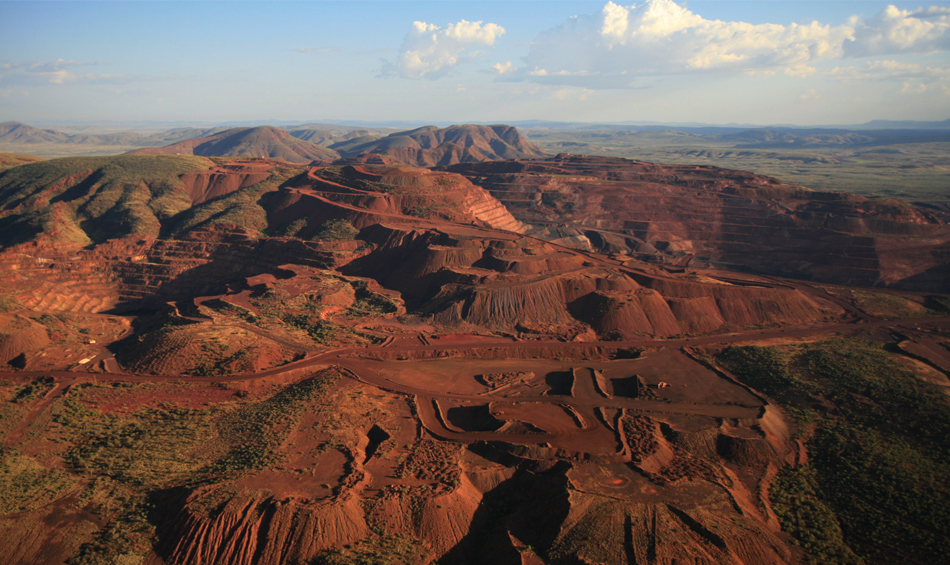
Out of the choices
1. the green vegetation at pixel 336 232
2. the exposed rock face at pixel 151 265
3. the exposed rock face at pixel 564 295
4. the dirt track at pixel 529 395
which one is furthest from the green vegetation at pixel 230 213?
the dirt track at pixel 529 395

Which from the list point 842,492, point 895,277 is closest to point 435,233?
point 842,492

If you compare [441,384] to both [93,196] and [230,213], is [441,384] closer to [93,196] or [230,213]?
[230,213]

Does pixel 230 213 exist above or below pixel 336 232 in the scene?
above

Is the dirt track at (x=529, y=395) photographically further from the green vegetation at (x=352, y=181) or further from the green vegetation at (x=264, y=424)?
the green vegetation at (x=352, y=181)

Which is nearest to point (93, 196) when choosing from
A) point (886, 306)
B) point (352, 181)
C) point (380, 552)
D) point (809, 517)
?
point (352, 181)

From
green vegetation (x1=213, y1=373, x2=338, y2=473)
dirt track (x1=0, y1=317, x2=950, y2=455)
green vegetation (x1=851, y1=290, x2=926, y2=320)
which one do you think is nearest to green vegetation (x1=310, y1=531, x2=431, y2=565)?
green vegetation (x1=213, y1=373, x2=338, y2=473)

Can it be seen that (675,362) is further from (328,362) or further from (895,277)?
(895,277)
